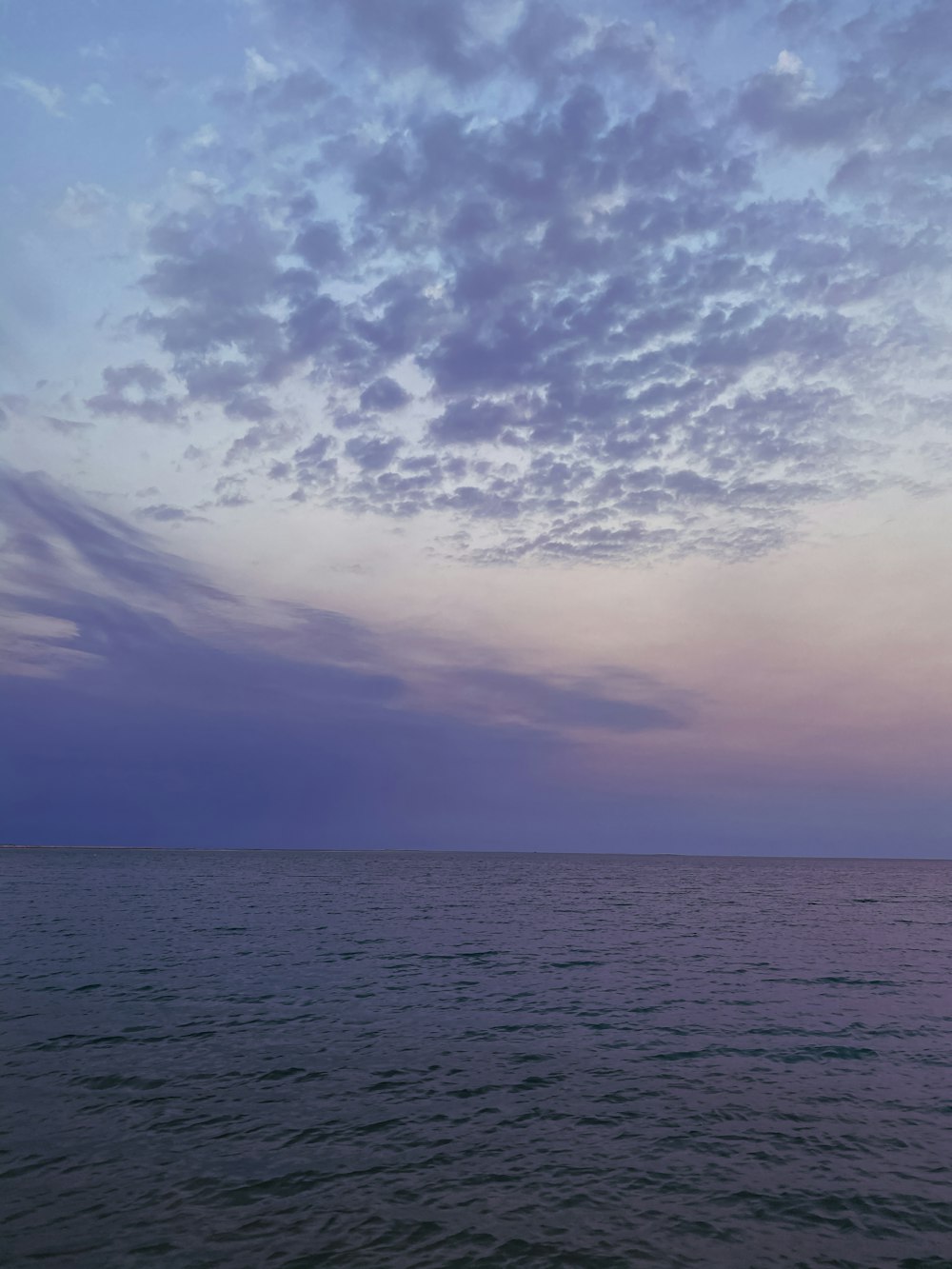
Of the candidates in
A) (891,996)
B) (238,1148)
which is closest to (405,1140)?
(238,1148)

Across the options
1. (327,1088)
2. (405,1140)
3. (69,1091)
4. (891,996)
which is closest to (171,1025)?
(69,1091)

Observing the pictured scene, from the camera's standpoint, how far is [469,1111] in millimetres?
17688

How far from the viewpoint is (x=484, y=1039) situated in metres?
24.1

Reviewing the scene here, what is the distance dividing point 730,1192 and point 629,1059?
342 inches

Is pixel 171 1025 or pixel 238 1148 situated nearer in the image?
pixel 238 1148

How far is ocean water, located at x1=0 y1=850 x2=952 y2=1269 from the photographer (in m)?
12.1

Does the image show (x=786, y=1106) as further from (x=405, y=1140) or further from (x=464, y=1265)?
(x=464, y=1265)

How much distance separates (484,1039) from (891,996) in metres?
20.2

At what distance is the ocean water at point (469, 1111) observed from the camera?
12.1 metres

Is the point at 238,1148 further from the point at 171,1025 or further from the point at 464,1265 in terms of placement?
the point at 171,1025

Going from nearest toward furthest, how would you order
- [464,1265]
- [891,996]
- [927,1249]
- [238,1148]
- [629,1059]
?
[464,1265] → [927,1249] → [238,1148] → [629,1059] → [891,996]

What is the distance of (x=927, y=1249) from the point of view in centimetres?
1199

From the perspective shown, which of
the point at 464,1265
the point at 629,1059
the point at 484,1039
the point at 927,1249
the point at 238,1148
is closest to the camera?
the point at 464,1265

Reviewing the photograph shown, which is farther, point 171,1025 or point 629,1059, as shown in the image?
point 171,1025
